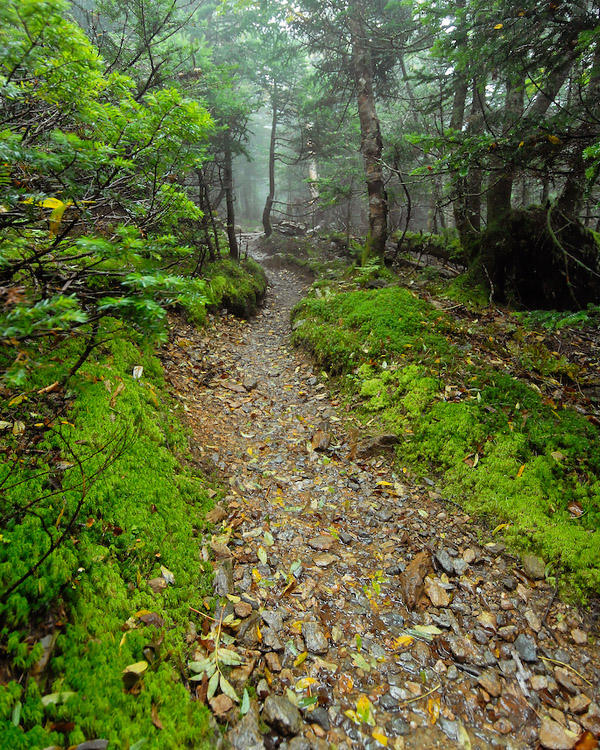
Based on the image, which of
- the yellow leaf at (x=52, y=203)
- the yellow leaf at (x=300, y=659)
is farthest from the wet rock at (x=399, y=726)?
the yellow leaf at (x=52, y=203)

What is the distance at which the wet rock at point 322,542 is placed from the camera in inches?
136

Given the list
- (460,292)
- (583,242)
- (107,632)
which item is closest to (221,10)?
(460,292)

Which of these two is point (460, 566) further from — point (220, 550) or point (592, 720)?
point (220, 550)

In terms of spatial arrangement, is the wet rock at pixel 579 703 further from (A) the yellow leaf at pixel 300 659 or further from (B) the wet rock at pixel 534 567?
(A) the yellow leaf at pixel 300 659

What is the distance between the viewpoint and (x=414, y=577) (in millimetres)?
3127

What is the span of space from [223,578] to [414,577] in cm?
167

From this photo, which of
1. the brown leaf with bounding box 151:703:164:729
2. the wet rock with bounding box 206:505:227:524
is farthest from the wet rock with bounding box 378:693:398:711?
the wet rock with bounding box 206:505:227:524

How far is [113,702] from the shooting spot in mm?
1688

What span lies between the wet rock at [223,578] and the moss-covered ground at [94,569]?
0.28 feet

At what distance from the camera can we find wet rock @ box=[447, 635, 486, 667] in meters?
2.57

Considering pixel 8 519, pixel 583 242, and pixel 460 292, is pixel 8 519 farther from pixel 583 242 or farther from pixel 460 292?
pixel 583 242

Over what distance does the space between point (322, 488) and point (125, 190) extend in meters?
4.36

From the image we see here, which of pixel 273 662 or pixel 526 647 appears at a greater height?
pixel 273 662

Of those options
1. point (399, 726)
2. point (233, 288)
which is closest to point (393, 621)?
point (399, 726)
